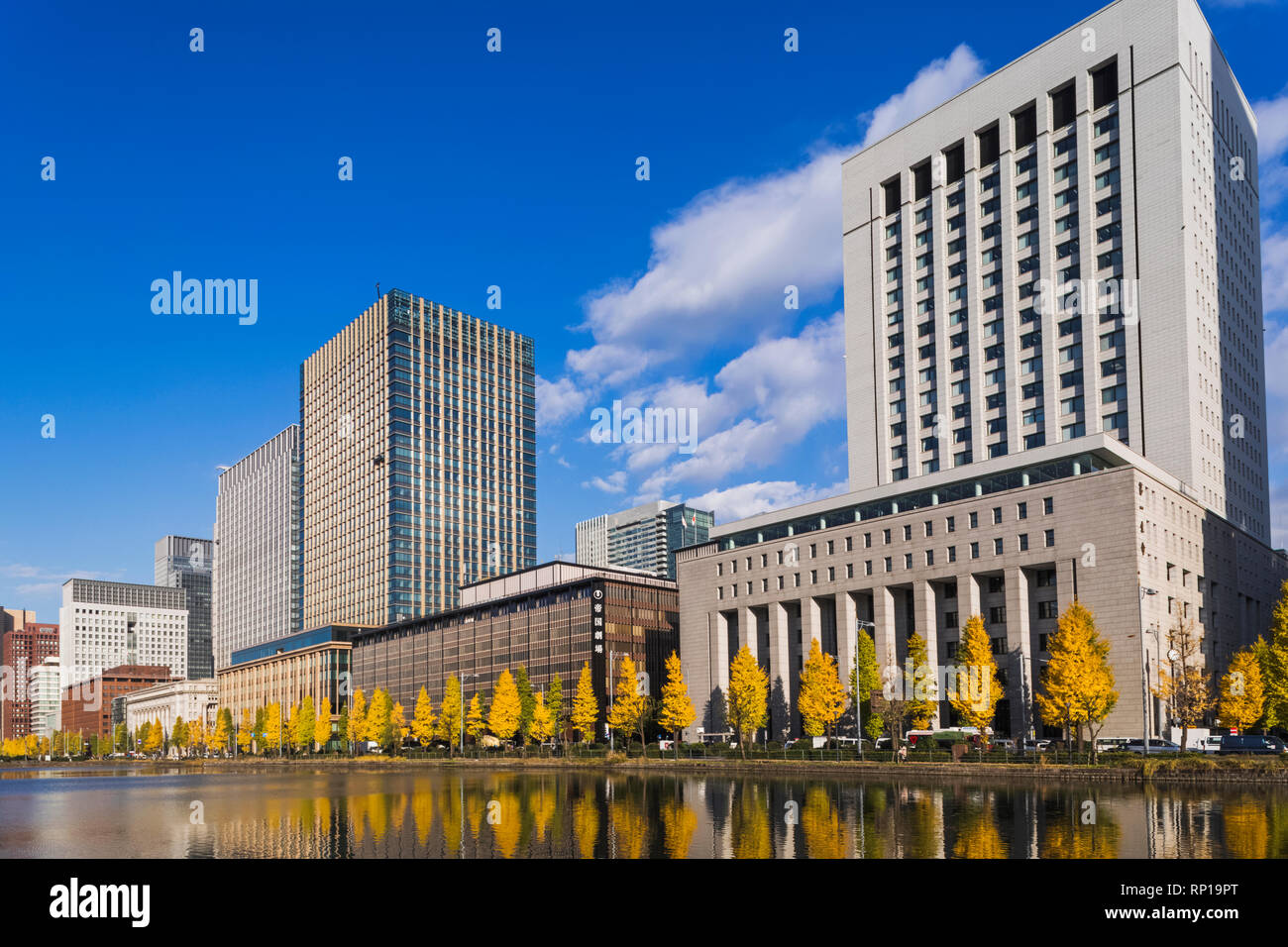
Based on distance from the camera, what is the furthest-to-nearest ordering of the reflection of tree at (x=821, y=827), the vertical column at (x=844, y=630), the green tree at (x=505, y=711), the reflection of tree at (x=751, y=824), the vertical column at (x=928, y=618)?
1. the green tree at (x=505, y=711)
2. the vertical column at (x=844, y=630)
3. the vertical column at (x=928, y=618)
4. the reflection of tree at (x=751, y=824)
5. the reflection of tree at (x=821, y=827)

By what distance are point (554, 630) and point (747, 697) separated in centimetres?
5373

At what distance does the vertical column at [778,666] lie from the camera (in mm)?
119875

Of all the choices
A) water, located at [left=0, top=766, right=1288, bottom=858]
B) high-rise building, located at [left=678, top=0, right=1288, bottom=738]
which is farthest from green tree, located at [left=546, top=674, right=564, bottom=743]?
water, located at [left=0, top=766, right=1288, bottom=858]

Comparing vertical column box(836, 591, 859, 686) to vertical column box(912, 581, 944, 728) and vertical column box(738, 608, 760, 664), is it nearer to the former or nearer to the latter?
vertical column box(912, 581, 944, 728)

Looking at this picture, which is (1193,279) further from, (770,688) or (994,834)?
(994,834)

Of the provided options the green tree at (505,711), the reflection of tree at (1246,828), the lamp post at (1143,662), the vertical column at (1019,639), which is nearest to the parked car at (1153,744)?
the lamp post at (1143,662)

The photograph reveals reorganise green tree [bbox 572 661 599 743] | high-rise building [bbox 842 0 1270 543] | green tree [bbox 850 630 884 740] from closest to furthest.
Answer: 1. green tree [bbox 850 630 884 740]
2. high-rise building [bbox 842 0 1270 543]
3. green tree [bbox 572 661 599 743]

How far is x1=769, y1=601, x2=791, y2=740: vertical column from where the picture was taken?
120 meters

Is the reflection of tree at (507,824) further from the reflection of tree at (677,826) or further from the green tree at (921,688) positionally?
the green tree at (921,688)

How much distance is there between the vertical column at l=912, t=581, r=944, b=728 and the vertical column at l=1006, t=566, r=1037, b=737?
829 cm

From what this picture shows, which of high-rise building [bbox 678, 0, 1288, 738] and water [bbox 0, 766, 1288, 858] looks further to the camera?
high-rise building [bbox 678, 0, 1288, 738]

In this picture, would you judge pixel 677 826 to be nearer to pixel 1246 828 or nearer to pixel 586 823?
pixel 586 823

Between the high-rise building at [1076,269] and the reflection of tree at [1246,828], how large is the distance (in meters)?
59.7
